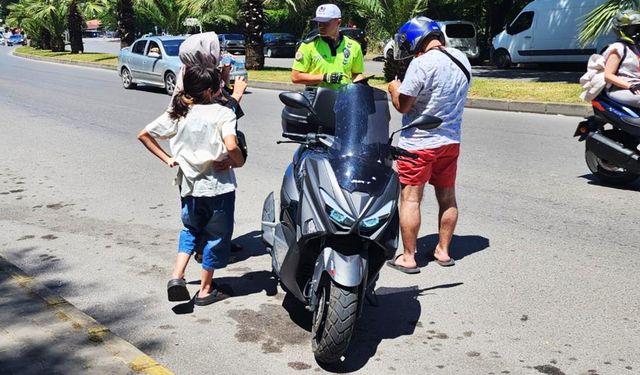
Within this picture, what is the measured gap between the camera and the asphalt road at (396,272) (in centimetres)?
398

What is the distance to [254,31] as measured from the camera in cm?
2433

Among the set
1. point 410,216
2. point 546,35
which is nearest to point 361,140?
point 410,216

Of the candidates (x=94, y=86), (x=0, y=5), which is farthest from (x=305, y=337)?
(x=0, y=5)

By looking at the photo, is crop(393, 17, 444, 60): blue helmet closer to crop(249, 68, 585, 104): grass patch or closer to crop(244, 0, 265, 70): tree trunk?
crop(249, 68, 585, 104): grass patch

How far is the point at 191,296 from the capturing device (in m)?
4.84

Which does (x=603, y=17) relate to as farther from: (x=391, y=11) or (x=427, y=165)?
(x=427, y=165)

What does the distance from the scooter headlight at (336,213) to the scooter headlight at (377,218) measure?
0.07m

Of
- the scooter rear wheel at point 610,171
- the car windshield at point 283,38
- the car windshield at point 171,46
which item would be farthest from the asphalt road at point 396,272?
the car windshield at point 283,38

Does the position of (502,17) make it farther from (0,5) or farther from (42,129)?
(0,5)

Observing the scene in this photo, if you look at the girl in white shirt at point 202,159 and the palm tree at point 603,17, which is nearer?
the girl in white shirt at point 202,159

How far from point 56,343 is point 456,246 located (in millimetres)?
3260

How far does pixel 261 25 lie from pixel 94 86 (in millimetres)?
6371

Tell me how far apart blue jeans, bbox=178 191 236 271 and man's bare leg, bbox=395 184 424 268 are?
128 cm

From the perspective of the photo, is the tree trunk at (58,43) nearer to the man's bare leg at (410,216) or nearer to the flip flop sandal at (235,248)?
the flip flop sandal at (235,248)
